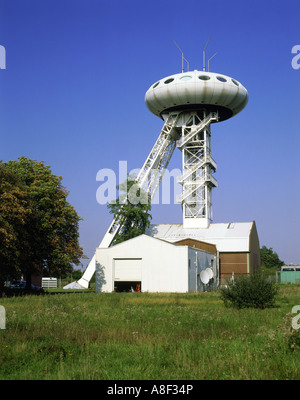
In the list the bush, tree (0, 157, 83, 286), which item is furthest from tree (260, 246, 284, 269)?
the bush

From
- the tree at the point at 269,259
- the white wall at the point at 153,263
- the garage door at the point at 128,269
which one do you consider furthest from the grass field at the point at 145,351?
the tree at the point at 269,259

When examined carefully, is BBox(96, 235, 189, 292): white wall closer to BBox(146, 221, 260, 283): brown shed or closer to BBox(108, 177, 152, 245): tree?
BBox(108, 177, 152, 245): tree

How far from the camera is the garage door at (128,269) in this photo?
43.0 metres

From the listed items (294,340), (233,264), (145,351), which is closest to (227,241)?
(233,264)

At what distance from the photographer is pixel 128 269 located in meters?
43.5

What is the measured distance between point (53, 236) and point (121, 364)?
29974 mm

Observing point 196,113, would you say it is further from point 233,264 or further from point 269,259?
point 269,259

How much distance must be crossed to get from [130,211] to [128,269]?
470 inches

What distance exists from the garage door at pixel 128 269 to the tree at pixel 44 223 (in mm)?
5529

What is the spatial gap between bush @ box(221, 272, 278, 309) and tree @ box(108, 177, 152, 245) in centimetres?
3208

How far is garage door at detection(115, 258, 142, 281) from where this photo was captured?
1692 inches

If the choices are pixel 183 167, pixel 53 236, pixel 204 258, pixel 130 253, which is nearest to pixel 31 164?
pixel 53 236

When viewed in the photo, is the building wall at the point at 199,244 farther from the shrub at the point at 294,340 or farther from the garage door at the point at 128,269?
the shrub at the point at 294,340
